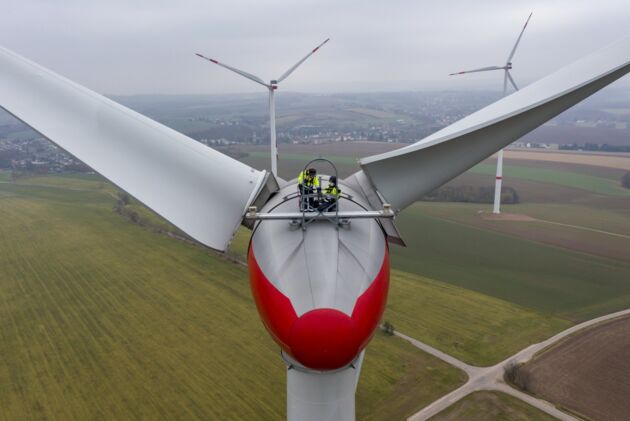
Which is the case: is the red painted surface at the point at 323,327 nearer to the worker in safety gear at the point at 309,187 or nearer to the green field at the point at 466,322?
the worker in safety gear at the point at 309,187

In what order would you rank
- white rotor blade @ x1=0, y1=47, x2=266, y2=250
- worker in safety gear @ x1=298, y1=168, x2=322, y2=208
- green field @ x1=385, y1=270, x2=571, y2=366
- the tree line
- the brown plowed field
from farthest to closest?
the tree line → green field @ x1=385, y1=270, x2=571, y2=366 → the brown plowed field → white rotor blade @ x1=0, y1=47, x2=266, y2=250 → worker in safety gear @ x1=298, y1=168, x2=322, y2=208

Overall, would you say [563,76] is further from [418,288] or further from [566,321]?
[418,288]

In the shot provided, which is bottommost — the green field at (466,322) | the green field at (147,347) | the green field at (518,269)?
the green field at (147,347)

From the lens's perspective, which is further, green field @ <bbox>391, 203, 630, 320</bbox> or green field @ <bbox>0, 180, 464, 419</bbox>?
green field @ <bbox>391, 203, 630, 320</bbox>

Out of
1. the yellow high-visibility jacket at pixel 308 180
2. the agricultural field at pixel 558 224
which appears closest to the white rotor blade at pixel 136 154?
the yellow high-visibility jacket at pixel 308 180

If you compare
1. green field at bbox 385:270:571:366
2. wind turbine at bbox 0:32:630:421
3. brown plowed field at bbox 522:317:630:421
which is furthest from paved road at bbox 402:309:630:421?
wind turbine at bbox 0:32:630:421

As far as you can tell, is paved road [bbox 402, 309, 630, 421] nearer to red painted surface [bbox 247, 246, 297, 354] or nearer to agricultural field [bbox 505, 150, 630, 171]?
red painted surface [bbox 247, 246, 297, 354]
